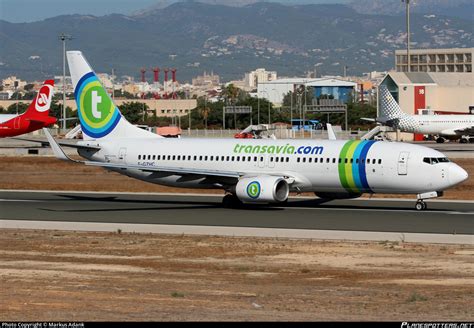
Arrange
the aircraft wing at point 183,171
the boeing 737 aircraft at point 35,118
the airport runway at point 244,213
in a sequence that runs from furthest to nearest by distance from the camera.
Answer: the boeing 737 aircraft at point 35,118
the aircraft wing at point 183,171
the airport runway at point 244,213

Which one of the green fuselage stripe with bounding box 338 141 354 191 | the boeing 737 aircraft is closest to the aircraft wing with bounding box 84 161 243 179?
the green fuselage stripe with bounding box 338 141 354 191

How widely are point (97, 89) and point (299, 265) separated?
2393cm

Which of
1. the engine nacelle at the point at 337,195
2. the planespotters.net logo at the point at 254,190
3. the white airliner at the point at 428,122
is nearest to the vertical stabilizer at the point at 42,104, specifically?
the white airliner at the point at 428,122

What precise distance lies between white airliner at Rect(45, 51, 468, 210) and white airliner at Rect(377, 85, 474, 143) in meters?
70.7

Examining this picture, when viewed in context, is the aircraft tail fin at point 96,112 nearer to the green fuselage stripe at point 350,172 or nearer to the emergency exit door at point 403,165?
the green fuselage stripe at point 350,172

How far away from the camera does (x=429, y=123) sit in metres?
118

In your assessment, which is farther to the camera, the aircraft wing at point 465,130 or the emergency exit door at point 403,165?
the aircraft wing at point 465,130

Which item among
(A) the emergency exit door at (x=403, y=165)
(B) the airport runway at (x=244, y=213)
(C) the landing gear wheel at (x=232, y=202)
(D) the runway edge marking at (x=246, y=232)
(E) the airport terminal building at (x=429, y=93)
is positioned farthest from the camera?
(E) the airport terminal building at (x=429, y=93)

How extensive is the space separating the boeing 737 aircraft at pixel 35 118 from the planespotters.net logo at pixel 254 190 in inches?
2089

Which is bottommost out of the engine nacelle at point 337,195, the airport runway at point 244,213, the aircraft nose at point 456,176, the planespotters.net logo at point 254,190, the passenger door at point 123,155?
the airport runway at point 244,213

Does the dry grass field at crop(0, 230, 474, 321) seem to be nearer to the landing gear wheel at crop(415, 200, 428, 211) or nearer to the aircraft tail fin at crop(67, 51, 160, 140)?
the landing gear wheel at crop(415, 200, 428, 211)

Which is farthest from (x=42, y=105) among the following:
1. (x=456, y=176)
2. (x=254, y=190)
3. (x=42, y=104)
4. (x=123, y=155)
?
(x=456, y=176)

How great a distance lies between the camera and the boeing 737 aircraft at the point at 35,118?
95188mm

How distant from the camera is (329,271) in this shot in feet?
94.0
